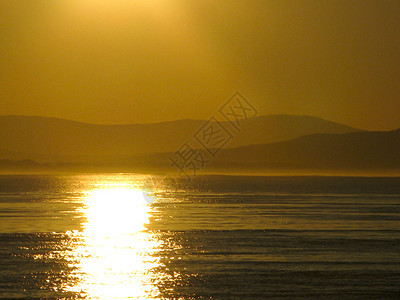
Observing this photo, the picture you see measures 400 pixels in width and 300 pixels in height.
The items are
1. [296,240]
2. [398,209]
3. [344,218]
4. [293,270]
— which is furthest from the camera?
[398,209]

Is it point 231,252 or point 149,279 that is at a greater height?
point 231,252

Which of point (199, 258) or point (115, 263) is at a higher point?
point (199, 258)

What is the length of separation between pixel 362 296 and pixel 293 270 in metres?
4.93

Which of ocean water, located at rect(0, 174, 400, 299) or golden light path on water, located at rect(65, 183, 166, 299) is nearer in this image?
golden light path on water, located at rect(65, 183, 166, 299)

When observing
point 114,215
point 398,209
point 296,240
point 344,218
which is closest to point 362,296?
point 296,240

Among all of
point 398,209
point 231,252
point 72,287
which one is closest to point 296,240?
point 231,252

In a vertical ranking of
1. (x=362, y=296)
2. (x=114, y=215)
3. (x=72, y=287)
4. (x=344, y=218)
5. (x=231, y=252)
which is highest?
(x=114, y=215)

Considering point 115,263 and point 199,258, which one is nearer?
point 115,263

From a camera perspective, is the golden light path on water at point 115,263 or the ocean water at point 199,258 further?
the ocean water at point 199,258

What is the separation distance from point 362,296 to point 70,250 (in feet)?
49.9

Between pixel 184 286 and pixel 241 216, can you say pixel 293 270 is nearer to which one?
pixel 184 286

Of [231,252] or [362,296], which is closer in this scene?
[362,296]

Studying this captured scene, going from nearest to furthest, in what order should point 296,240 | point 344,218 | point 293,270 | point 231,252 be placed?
1. point 293,270
2. point 231,252
3. point 296,240
4. point 344,218

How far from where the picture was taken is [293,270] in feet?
94.7
